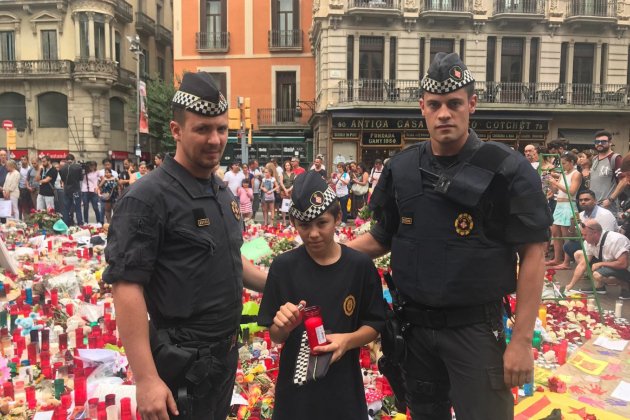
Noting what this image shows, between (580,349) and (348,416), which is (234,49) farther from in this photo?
(348,416)

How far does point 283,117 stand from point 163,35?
18949mm

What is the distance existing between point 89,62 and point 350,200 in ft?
89.4

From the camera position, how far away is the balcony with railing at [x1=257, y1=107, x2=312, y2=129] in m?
30.5

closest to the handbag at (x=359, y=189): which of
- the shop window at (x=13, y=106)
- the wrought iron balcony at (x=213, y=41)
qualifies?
the wrought iron balcony at (x=213, y=41)

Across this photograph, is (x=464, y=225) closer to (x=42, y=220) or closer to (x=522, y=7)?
(x=42, y=220)

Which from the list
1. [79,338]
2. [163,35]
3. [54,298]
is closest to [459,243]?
[79,338]

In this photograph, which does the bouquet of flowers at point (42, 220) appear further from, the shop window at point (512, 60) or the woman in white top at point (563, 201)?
the shop window at point (512, 60)

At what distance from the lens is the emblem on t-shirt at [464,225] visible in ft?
8.41

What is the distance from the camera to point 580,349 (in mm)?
5691

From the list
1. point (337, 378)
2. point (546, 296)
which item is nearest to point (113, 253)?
point (337, 378)

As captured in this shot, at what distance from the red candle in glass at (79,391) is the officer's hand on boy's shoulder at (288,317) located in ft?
7.75

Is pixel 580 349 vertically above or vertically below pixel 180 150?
below

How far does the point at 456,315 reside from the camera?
255 cm

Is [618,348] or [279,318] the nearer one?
[279,318]
